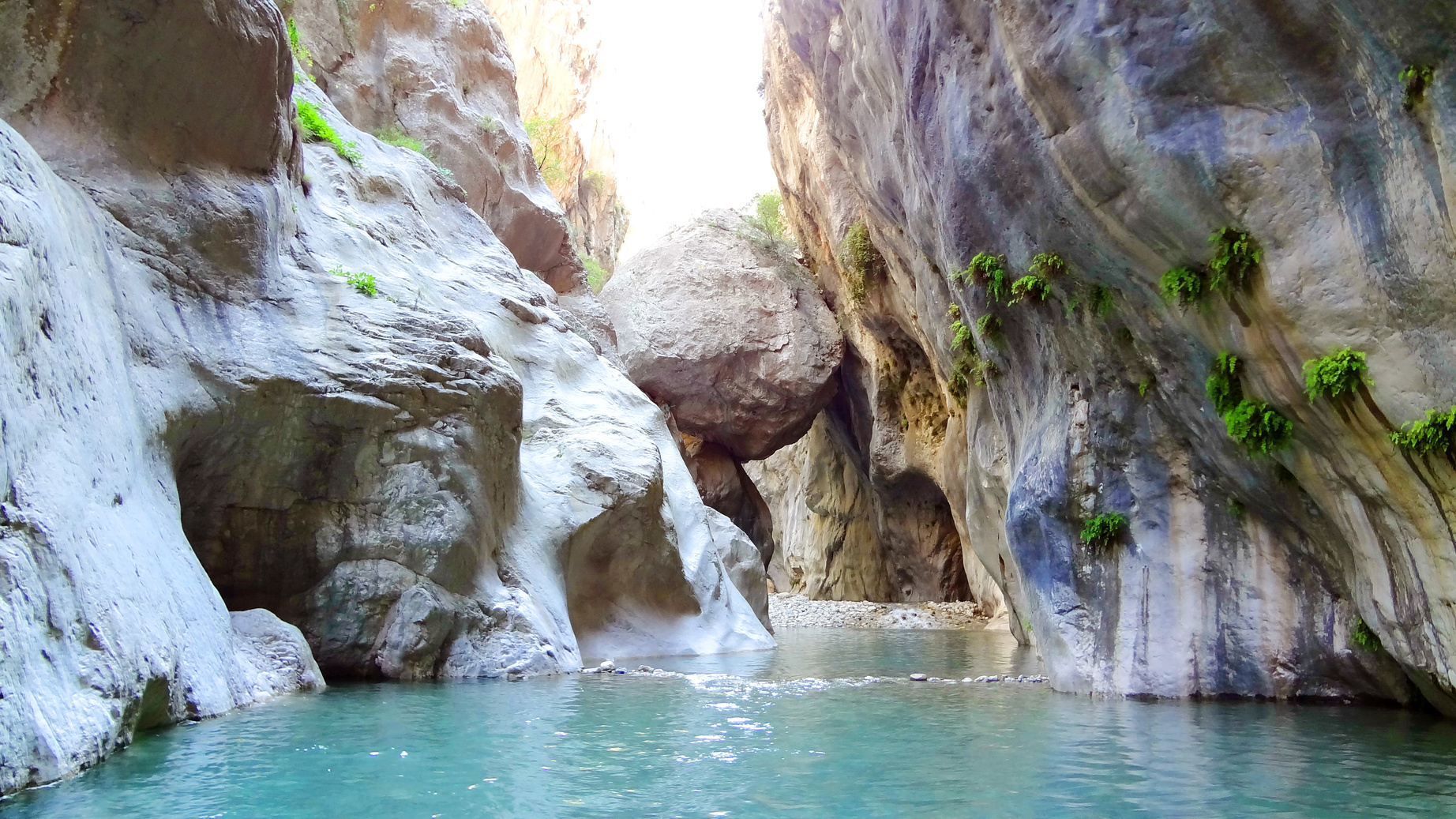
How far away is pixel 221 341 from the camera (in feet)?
30.6

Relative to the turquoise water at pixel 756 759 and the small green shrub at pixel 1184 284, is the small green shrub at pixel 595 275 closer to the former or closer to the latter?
the turquoise water at pixel 756 759

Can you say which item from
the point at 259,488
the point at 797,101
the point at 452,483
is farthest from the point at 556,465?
the point at 797,101

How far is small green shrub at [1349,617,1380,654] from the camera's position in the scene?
8.70 meters

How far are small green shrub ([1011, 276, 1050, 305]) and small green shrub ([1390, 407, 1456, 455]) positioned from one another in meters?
4.07

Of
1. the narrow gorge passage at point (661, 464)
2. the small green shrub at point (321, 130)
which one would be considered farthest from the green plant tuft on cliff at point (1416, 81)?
the small green shrub at point (321, 130)

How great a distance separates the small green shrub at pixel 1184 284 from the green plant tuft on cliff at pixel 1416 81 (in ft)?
6.91

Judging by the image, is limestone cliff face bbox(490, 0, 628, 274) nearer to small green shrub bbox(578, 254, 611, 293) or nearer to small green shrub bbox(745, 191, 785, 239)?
small green shrub bbox(578, 254, 611, 293)

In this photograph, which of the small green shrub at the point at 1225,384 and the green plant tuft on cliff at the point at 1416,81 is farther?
the small green shrub at the point at 1225,384

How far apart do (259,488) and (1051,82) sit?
8.82 m

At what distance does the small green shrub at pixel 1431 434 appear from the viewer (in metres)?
6.85

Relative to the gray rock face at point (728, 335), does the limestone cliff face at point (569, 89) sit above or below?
above

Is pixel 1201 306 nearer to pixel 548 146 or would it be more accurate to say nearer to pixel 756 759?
pixel 756 759

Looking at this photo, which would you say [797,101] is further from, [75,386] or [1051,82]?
[75,386]

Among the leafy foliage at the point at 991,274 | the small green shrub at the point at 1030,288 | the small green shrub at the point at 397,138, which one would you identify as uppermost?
the small green shrub at the point at 397,138
